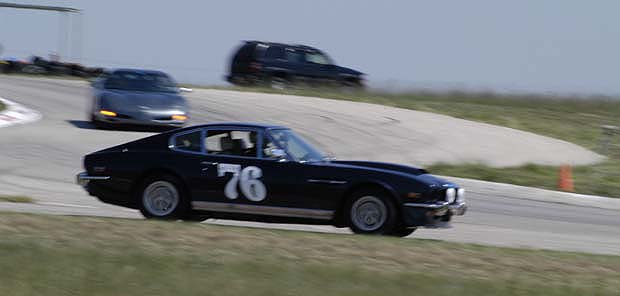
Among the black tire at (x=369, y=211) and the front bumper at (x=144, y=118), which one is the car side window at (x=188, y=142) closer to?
the black tire at (x=369, y=211)

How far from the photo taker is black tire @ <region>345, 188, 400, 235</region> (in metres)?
10.6

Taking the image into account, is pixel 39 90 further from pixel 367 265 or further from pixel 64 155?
pixel 367 265

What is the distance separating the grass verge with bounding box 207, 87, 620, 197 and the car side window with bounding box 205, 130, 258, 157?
848cm

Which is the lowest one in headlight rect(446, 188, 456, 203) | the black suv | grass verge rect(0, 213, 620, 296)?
grass verge rect(0, 213, 620, 296)

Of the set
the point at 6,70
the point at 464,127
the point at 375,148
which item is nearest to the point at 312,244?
the point at 375,148

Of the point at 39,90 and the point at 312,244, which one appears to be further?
the point at 39,90

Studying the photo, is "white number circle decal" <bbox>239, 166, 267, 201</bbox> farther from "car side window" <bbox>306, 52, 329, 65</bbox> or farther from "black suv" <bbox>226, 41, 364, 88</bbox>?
"car side window" <bbox>306, 52, 329, 65</bbox>

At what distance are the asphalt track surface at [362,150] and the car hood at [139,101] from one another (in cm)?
65

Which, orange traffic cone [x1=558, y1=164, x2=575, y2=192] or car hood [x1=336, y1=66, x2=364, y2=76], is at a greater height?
car hood [x1=336, y1=66, x2=364, y2=76]

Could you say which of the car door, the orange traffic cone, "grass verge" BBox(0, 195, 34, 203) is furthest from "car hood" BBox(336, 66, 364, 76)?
the car door

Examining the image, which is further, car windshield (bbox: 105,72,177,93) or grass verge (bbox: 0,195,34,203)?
car windshield (bbox: 105,72,177,93)

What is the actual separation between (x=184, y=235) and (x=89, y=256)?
3.94 ft

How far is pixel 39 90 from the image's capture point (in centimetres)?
3039

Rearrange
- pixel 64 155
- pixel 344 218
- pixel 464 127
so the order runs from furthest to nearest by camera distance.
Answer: pixel 464 127 → pixel 64 155 → pixel 344 218
